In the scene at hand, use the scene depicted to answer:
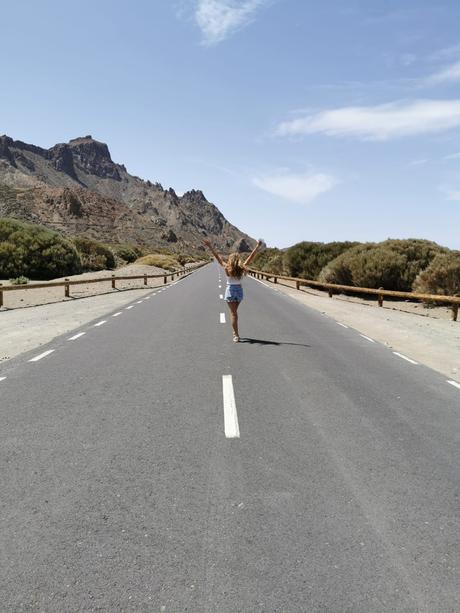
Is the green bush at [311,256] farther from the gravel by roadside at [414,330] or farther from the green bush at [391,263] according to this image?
the gravel by roadside at [414,330]

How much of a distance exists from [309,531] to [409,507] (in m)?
0.93

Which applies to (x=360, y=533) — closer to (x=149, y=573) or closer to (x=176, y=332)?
(x=149, y=573)

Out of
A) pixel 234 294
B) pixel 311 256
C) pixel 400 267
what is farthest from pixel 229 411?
pixel 311 256

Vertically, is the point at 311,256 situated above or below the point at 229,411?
above

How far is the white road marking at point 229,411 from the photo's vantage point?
547 centimetres

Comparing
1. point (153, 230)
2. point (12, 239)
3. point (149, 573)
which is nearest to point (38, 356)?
point (149, 573)

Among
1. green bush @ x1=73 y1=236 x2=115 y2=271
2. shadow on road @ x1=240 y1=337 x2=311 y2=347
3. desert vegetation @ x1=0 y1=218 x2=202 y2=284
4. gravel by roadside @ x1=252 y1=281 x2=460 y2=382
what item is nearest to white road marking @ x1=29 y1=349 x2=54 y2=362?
shadow on road @ x1=240 y1=337 x2=311 y2=347

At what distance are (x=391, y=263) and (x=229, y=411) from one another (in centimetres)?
2399

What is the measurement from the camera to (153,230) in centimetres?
17200

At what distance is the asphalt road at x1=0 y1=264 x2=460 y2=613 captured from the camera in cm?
291

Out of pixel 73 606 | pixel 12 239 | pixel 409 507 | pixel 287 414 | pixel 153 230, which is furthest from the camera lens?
pixel 153 230

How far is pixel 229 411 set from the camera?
244 inches

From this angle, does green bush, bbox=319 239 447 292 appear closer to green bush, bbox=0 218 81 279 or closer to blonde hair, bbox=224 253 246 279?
blonde hair, bbox=224 253 246 279

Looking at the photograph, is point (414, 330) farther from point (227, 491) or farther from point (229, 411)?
point (227, 491)
